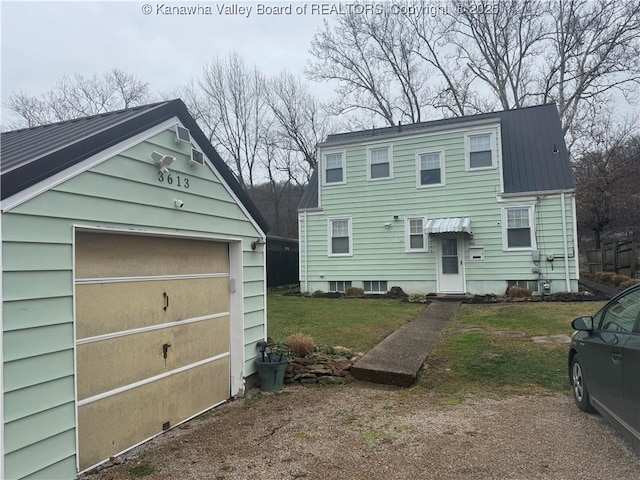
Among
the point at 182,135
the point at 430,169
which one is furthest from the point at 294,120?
the point at 182,135

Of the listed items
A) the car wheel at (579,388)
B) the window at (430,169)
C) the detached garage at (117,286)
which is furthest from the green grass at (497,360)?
the window at (430,169)

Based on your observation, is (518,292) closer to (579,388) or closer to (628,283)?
(628,283)

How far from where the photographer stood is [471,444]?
3764 millimetres

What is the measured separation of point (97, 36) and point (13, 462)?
10.5m

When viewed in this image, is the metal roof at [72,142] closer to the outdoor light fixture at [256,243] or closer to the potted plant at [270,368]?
the outdoor light fixture at [256,243]

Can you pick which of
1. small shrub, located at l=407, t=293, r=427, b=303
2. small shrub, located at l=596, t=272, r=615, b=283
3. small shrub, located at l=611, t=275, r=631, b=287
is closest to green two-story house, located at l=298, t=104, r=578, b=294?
small shrub, located at l=407, t=293, r=427, b=303

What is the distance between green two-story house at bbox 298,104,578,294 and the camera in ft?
44.4

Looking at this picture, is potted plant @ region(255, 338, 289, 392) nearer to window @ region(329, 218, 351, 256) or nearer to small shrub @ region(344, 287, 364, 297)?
small shrub @ region(344, 287, 364, 297)

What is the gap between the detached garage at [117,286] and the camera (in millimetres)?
2805

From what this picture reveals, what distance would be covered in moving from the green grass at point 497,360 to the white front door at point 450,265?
420 cm

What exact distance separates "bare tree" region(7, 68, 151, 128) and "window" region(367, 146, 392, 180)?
18.0m

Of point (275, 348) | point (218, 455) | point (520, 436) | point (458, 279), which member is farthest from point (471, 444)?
point (458, 279)

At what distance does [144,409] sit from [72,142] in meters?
2.55

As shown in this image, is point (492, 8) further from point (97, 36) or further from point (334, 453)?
point (334, 453)
